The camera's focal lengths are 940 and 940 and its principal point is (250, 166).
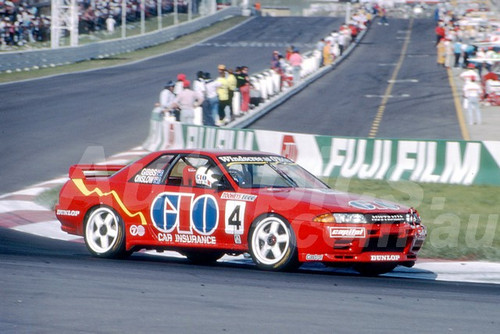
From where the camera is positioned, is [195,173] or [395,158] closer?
[195,173]

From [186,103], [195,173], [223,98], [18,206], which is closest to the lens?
[195,173]

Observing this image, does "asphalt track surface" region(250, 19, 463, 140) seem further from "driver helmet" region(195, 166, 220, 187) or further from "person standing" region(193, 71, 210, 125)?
"driver helmet" region(195, 166, 220, 187)

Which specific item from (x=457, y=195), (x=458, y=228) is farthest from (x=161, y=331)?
(x=457, y=195)

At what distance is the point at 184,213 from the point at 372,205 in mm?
1941

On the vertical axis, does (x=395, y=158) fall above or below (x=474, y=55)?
below

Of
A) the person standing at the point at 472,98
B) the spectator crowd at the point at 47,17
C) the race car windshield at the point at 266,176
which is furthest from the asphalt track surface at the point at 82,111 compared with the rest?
the person standing at the point at 472,98

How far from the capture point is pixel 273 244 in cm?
908

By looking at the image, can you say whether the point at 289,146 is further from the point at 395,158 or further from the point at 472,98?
the point at 472,98

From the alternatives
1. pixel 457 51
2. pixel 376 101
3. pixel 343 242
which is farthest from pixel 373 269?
pixel 457 51

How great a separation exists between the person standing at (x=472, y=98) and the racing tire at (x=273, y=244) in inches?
837

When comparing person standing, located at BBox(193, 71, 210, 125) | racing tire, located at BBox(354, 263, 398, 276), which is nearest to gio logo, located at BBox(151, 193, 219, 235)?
racing tire, located at BBox(354, 263, 398, 276)

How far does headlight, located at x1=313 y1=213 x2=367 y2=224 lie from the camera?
8.85m

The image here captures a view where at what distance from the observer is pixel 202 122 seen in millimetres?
23969

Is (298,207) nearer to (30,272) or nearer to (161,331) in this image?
(30,272)
